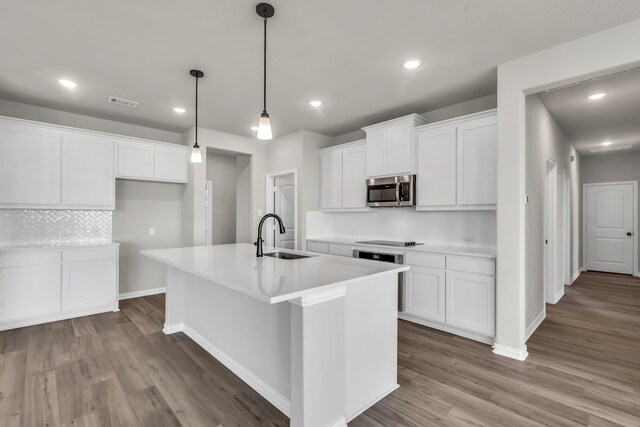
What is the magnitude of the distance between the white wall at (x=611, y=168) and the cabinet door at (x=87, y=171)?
9.12 m

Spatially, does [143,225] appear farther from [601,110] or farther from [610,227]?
[610,227]

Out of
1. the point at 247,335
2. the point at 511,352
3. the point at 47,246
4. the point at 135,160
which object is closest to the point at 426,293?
the point at 511,352

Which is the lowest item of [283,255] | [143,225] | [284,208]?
[283,255]

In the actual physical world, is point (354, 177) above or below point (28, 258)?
above

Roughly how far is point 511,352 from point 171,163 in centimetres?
489

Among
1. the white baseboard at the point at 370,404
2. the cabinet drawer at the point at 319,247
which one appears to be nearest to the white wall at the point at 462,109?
the cabinet drawer at the point at 319,247

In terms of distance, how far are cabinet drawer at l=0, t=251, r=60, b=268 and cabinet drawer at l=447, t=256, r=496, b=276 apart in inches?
179

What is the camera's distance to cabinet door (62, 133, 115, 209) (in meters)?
3.93

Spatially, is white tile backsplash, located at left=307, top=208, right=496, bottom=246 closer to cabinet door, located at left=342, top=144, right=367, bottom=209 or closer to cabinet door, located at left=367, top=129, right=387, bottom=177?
cabinet door, located at left=342, top=144, right=367, bottom=209

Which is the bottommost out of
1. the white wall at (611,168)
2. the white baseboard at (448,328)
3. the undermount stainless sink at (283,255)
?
the white baseboard at (448,328)

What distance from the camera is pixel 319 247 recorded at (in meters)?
4.88

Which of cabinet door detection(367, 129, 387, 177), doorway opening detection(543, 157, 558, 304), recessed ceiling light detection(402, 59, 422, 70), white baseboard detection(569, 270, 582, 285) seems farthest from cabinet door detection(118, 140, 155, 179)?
white baseboard detection(569, 270, 582, 285)

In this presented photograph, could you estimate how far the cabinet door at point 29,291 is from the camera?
3.45 m

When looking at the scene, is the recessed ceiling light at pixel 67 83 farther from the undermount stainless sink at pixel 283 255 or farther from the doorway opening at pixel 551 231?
the doorway opening at pixel 551 231
